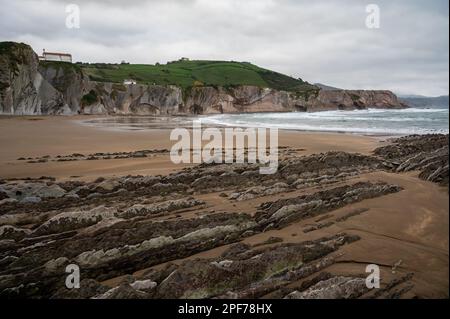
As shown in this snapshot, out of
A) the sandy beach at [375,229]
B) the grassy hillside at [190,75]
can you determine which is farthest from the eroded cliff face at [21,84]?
the grassy hillside at [190,75]

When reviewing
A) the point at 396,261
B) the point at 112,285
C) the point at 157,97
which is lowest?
the point at 112,285

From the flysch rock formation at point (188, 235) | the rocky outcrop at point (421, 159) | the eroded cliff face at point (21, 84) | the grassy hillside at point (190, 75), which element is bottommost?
the flysch rock formation at point (188, 235)

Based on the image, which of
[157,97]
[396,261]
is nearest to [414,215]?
[396,261]

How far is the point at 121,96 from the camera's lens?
8662 cm

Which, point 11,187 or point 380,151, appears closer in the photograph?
point 11,187

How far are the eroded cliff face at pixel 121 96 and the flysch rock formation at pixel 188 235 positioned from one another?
48719mm

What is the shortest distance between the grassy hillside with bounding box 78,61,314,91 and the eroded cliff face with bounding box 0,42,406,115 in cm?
966

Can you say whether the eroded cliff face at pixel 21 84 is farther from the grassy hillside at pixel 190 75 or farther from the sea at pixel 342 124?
the grassy hillside at pixel 190 75

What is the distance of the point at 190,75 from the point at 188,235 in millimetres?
146803

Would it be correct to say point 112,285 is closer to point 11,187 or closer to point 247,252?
point 247,252

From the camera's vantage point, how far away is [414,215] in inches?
283

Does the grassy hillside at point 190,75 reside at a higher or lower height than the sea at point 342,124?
higher

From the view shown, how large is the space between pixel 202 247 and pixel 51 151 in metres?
16.0

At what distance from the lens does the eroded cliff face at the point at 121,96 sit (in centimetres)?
5278
